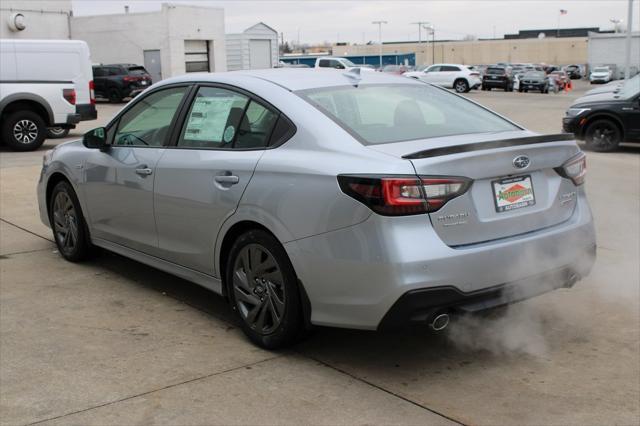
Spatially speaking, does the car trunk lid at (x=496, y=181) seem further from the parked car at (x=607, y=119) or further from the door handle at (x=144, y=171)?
the parked car at (x=607, y=119)

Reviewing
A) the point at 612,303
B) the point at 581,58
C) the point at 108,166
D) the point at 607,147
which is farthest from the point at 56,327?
the point at 581,58

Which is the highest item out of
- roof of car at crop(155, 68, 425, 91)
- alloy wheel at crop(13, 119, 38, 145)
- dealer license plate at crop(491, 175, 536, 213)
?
roof of car at crop(155, 68, 425, 91)

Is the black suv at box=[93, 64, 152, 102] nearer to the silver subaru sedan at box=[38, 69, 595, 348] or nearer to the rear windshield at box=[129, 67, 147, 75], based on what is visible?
the rear windshield at box=[129, 67, 147, 75]

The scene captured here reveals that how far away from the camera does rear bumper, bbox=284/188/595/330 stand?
3521 millimetres

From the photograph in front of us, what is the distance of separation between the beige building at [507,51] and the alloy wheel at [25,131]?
3970 inches

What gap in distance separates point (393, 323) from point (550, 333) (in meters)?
1.40

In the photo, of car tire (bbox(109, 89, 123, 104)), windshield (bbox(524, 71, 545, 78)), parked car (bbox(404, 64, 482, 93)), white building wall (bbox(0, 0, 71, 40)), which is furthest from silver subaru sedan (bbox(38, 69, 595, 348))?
windshield (bbox(524, 71, 545, 78))

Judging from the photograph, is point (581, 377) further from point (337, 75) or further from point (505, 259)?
point (337, 75)

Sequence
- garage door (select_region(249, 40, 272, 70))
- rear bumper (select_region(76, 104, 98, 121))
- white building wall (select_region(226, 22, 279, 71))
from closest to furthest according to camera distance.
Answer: rear bumper (select_region(76, 104, 98, 121)), white building wall (select_region(226, 22, 279, 71)), garage door (select_region(249, 40, 272, 70))

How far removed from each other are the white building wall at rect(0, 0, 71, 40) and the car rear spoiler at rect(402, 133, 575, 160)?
33.1 meters

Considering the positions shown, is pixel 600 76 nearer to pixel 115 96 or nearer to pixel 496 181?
pixel 115 96

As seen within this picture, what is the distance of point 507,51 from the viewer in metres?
118

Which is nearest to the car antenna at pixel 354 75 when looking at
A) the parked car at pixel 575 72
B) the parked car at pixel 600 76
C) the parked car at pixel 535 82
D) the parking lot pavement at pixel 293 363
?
the parking lot pavement at pixel 293 363

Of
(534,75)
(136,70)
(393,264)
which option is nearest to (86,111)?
(393,264)
